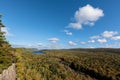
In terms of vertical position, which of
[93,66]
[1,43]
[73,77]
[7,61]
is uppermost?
[1,43]

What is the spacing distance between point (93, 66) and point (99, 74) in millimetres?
14387

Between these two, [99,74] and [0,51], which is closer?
[0,51]

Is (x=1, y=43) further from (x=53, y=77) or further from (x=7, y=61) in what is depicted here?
(x=53, y=77)

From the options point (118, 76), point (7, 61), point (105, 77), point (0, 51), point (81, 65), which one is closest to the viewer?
point (0, 51)

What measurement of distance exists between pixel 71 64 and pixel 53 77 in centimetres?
4889

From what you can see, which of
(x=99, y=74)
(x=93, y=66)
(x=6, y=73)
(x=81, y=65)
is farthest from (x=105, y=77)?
(x=6, y=73)

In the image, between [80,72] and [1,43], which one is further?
[80,72]

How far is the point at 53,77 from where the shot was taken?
122 m

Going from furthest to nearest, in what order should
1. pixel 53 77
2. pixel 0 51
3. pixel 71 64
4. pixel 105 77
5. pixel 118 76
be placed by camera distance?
pixel 71 64
pixel 53 77
pixel 105 77
pixel 118 76
pixel 0 51

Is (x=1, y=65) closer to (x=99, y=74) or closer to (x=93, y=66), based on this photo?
(x=99, y=74)

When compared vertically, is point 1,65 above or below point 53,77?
above

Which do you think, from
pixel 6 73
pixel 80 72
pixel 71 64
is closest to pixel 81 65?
pixel 80 72

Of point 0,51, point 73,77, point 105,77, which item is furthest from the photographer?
point 73,77

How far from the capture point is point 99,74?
121562mm
